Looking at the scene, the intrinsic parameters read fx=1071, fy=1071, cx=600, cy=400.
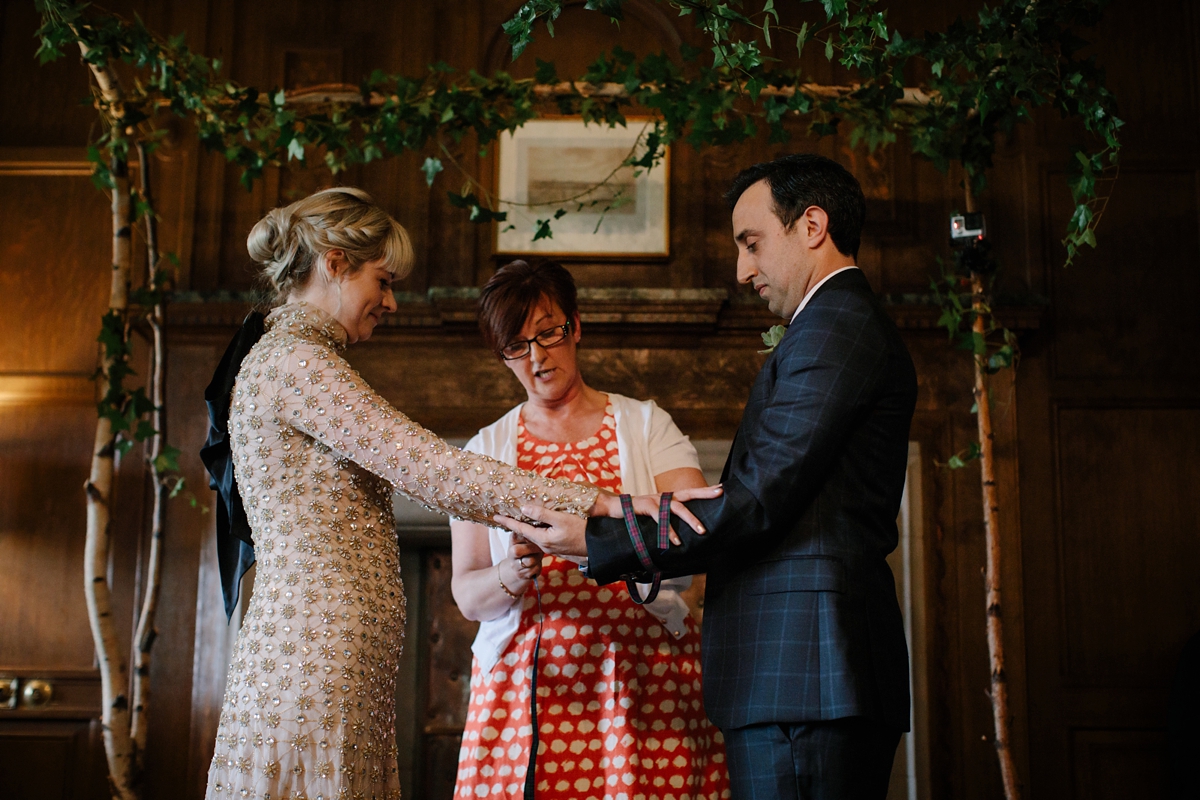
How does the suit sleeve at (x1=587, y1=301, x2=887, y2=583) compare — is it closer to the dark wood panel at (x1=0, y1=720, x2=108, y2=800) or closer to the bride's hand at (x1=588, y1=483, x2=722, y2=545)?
the bride's hand at (x1=588, y1=483, x2=722, y2=545)

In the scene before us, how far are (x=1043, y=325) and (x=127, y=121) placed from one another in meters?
3.28

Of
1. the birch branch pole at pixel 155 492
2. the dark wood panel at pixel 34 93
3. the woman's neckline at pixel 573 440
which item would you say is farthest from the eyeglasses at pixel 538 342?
the dark wood panel at pixel 34 93

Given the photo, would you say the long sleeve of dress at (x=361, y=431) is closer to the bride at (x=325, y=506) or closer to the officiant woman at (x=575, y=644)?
the bride at (x=325, y=506)

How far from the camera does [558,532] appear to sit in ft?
6.00

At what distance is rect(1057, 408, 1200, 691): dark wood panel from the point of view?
376 centimetres

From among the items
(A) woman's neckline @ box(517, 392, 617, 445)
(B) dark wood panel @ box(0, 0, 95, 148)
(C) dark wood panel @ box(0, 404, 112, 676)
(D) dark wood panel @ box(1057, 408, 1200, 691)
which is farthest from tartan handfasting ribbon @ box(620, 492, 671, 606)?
(B) dark wood panel @ box(0, 0, 95, 148)

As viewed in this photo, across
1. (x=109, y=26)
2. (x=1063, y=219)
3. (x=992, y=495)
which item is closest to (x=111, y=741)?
(x=109, y=26)

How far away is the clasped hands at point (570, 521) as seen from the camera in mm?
1793

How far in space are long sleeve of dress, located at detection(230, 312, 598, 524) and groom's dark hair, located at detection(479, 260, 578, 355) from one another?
56 cm

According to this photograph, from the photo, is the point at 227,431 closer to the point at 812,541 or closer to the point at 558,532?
the point at 558,532

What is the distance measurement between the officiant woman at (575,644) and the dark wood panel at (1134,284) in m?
2.31

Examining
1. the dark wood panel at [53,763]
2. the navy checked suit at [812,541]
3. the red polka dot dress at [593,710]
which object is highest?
the navy checked suit at [812,541]

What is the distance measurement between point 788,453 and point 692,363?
228 cm

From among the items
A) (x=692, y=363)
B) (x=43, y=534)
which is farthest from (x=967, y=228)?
(x=43, y=534)
